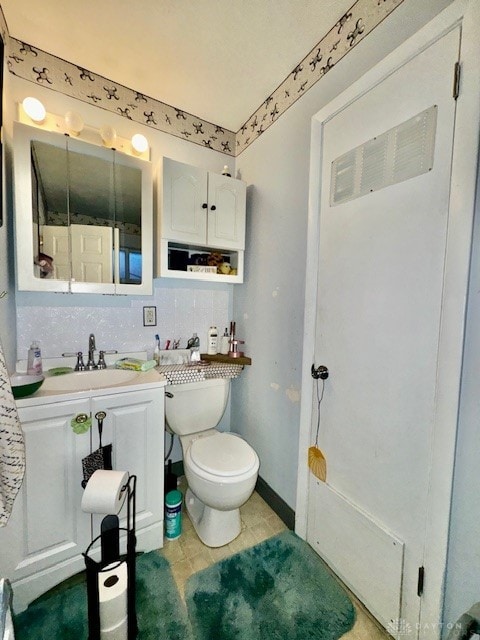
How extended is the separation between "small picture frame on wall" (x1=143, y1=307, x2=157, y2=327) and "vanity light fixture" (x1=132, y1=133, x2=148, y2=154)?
0.97m

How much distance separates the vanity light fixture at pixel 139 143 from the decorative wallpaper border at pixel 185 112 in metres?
0.15

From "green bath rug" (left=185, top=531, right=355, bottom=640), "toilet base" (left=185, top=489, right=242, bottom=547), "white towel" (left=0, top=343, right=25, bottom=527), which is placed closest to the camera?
"white towel" (left=0, top=343, right=25, bottom=527)

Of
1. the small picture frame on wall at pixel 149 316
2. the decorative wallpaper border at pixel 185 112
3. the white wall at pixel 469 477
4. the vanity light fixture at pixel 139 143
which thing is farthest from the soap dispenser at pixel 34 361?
the white wall at pixel 469 477

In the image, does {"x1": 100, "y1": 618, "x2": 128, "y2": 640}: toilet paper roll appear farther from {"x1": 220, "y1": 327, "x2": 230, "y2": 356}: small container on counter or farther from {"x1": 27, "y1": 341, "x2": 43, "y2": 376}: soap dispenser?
{"x1": 220, "y1": 327, "x2": 230, "y2": 356}: small container on counter

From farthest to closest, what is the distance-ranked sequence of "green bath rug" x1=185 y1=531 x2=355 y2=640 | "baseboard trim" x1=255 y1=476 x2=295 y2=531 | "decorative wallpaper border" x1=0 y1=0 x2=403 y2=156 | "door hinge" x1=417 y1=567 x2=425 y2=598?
"baseboard trim" x1=255 y1=476 x2=295 y2=531 < "decorative wallpaper border" x1=0 y1=0 x2=403 y2=156 < "green bath rug" x1=185 y1=531 x2=355 y2=640 < "door hinge" x1=417 y1=567 x2=425 y2=598

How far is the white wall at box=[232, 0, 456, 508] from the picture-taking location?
53.9 inches

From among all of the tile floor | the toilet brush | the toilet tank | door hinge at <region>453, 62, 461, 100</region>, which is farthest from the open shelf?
the tile floor

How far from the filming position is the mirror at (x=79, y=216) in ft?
4.13

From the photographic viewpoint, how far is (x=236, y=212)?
5.64 ft

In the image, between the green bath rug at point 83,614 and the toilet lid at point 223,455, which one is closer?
the green bath rug at point 83,614

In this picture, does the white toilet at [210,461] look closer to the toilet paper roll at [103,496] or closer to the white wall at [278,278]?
the white wall at [278,278]

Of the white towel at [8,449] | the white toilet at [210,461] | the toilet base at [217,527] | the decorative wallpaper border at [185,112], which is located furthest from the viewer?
the toilet base at [217,527]

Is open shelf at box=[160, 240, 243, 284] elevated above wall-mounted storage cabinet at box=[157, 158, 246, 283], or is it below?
below

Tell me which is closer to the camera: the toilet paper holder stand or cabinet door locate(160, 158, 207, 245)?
the toilet paper holder stand
